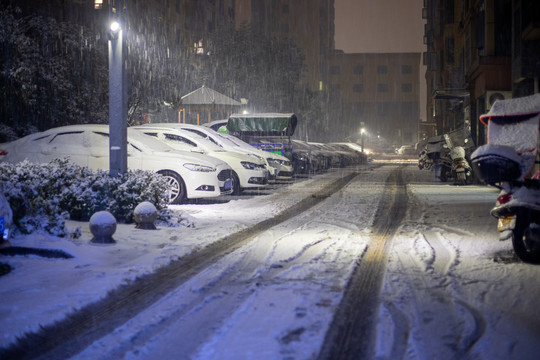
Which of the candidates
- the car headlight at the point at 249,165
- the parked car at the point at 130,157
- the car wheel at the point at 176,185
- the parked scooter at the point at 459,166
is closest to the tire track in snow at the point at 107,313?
the parked car at the point at 130,157

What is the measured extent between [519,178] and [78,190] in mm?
6342

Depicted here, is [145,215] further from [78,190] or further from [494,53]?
[494,53]

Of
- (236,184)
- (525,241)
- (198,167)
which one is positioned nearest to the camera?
(525,241)

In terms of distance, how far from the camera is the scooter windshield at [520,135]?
7.21 m

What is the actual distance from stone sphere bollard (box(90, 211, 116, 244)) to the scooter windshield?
500 cm

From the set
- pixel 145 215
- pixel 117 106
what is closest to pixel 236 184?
pixel 117 106

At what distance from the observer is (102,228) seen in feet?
27.0

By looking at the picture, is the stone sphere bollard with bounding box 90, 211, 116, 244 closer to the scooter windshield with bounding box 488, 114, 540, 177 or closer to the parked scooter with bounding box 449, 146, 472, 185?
the scooter windshield with bounding box 488, 114, 540, 177

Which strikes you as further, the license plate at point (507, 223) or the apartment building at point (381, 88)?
the apartment building at point (381, 88)

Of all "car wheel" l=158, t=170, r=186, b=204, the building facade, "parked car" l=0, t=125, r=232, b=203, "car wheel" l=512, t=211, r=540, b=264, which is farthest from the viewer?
the building facade

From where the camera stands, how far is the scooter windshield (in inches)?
284

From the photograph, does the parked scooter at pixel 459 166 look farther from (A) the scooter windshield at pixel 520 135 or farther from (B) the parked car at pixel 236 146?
(A) the scooter windshield at pixel 520 135

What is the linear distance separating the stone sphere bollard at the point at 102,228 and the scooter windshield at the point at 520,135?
16.4 ft

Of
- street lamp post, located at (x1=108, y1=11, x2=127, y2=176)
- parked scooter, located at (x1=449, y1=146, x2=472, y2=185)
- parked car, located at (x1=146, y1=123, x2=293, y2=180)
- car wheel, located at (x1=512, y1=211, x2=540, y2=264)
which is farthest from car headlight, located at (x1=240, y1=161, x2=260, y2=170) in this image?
car wheel, located at (x1=512, y1=211, x2=540, y2=264)
